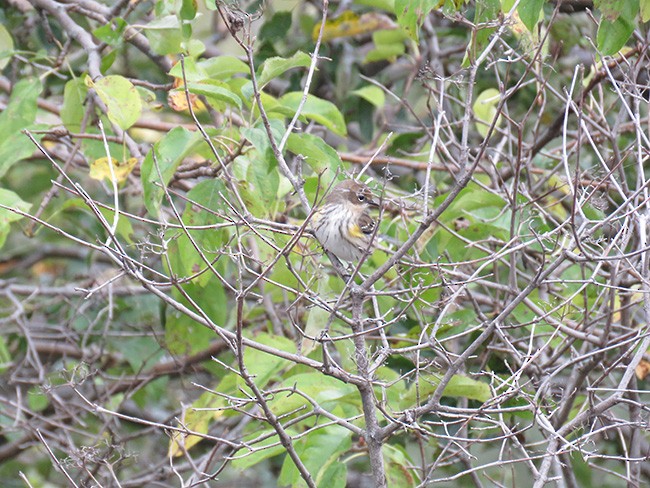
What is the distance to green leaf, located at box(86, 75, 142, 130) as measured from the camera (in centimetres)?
351

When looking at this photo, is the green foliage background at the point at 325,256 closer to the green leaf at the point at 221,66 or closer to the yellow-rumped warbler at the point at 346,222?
the green leaf at the point at 221,66

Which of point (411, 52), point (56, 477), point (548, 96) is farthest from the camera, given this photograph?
point (56, 477)

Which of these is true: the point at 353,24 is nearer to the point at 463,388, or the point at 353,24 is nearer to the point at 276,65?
the point at 276,65

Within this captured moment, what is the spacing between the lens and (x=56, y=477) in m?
6.62

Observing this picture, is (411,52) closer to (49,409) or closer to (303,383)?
(303,383)

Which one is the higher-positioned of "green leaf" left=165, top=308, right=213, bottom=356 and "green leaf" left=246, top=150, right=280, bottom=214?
"green leaf" left=246, top=150, right=280, bottom=214

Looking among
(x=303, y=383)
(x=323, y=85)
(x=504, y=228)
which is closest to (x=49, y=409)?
(x=323, y=85)

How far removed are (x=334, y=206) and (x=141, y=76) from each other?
104 inches

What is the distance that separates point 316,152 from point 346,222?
1.65ft

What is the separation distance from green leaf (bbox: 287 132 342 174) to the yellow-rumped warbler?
19 centimetres

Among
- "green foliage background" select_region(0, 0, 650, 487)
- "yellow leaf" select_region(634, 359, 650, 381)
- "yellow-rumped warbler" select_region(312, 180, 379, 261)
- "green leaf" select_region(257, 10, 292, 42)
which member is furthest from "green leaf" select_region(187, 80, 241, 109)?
"green leaf" select_region(257, 10, 292, 42)

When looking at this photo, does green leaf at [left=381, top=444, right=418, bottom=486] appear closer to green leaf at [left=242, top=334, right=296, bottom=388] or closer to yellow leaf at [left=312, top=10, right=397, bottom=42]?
green leaf at [left=242, top=334, right=296, bottom=388]

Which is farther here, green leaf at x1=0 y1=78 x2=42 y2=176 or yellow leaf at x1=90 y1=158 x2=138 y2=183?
green leaf at x1=0 y1=78 x2=42 y2=176

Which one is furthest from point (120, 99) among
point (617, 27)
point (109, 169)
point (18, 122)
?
point (617, 27)
